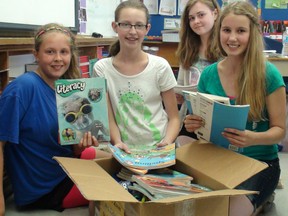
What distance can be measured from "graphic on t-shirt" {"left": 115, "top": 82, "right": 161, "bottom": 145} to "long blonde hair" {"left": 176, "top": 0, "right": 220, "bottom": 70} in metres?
0.50

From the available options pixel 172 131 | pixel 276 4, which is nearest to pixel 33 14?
pixel 172 131

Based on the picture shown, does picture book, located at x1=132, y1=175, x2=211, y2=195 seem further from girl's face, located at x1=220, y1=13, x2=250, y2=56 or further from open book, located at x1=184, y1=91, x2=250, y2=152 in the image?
girl's face, located at x1=220, y1=13, x2=250, y2=56

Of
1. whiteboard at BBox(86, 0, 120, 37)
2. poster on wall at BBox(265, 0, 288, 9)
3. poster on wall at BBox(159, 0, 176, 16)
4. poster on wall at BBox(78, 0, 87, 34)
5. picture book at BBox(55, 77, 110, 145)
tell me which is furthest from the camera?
poster on wall at BBox(159, 0, 176, 16)

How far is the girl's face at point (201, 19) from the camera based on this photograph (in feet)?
6.21

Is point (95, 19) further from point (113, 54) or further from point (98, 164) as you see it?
point (98, 164)

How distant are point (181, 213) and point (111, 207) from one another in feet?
0.76

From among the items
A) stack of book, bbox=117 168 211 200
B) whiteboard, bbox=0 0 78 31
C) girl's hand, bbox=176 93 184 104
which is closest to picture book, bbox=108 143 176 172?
stack of book, bbox=117 168 211 200

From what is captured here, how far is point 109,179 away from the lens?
0.99 m

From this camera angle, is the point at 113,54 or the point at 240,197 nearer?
the point at 240,197

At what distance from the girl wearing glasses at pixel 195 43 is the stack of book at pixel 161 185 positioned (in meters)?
0.73

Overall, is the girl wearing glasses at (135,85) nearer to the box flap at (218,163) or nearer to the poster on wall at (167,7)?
the box flap at (218,163)

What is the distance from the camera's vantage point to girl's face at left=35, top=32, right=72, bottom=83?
53.9 inches

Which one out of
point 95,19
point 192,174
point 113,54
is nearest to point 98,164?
point 192,174

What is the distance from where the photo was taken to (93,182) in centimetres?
92
